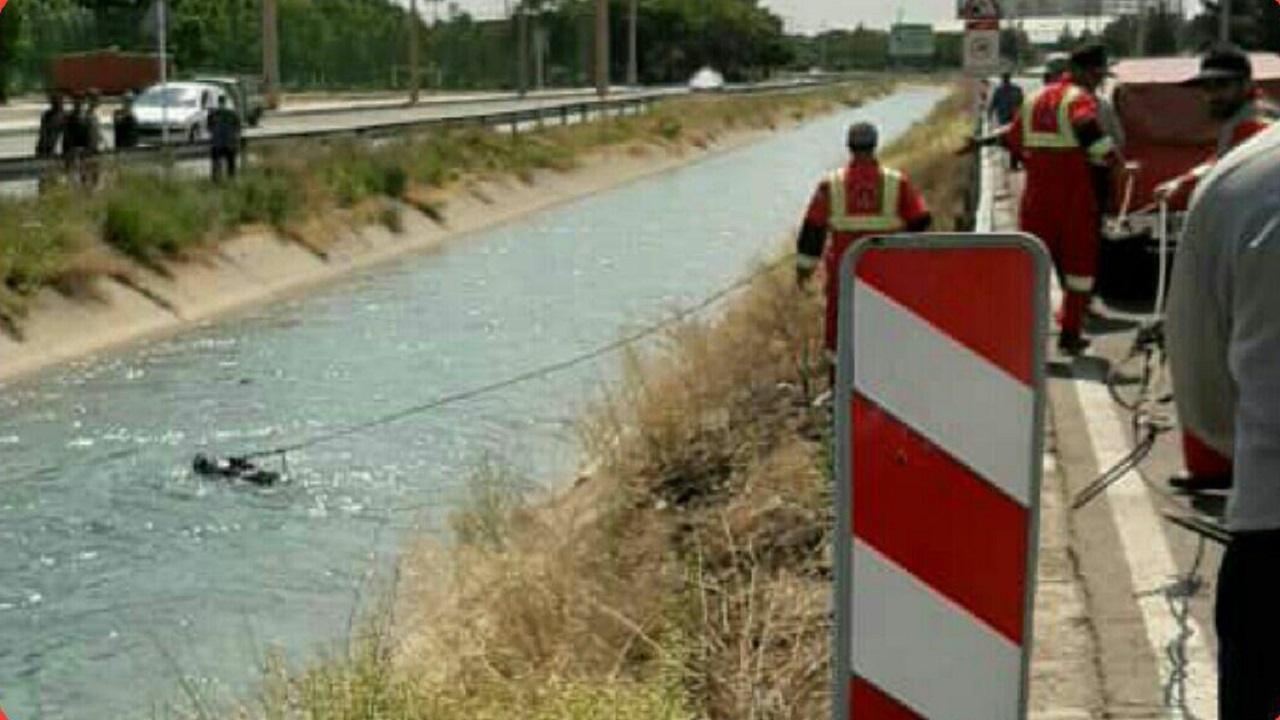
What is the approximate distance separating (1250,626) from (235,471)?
11877 mm

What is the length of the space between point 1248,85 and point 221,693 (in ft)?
17.9

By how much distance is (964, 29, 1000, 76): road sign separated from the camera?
20.1 meters

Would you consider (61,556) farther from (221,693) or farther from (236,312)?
(236,312)

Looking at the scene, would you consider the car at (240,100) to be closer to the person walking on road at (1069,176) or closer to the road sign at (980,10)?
the road sign at (980,10)

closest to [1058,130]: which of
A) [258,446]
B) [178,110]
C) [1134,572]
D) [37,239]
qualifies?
[1134,572]

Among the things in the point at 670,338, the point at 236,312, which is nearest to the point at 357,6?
the point at 236,312

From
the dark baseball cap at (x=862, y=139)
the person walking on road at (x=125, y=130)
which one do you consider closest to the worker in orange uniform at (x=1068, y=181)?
the dark baseball cap at (x=862, y=139)

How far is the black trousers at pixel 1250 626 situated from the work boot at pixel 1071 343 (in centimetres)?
882

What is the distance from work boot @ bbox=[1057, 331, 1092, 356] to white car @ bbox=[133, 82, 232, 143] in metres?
31.1

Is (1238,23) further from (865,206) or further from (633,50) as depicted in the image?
(633,50)

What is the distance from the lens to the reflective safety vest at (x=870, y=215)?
34.2 ft

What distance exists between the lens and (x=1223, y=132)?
236 inches

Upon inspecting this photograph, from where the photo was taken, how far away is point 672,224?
39.8 m

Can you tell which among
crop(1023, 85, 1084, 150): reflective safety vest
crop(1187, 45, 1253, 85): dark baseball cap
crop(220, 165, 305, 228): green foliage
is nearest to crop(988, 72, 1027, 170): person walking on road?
crop(220, 165, 305, 228): green foliage
